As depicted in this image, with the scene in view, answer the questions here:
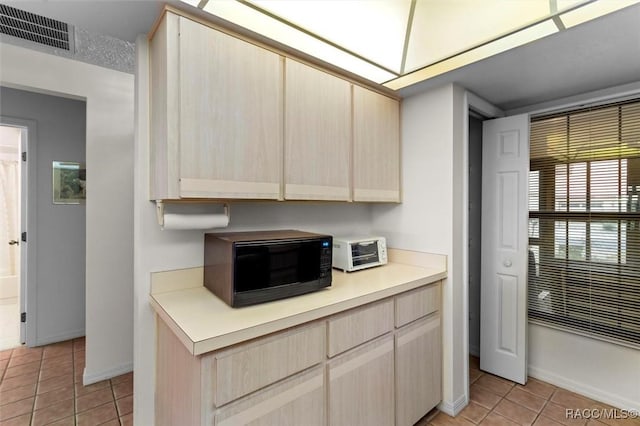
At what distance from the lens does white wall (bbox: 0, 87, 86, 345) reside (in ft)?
9.86

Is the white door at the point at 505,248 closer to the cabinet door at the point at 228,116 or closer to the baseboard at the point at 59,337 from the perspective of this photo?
the cabinet door at the point at 228,116

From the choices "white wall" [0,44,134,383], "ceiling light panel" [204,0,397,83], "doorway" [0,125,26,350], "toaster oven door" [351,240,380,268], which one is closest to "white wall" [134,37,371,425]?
"ceiling light panel" [204,0,397,83]

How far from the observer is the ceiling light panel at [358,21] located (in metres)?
1.50

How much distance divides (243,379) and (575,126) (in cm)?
280

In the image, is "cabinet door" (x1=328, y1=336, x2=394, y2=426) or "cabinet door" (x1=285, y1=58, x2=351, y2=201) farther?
"cabinet door" (x1=285, y1=58, x2=351, y2=201)

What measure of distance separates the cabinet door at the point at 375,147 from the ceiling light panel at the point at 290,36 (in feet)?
0.50

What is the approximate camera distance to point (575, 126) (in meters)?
2.30

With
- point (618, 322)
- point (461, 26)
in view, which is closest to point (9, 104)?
point (461, 26)

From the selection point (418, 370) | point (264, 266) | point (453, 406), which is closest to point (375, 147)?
point (264, 266)

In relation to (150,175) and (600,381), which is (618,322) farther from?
(150,175)

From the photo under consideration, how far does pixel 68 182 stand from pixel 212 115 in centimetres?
277

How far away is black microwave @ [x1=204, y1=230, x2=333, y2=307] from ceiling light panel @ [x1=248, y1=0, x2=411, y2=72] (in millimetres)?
1095

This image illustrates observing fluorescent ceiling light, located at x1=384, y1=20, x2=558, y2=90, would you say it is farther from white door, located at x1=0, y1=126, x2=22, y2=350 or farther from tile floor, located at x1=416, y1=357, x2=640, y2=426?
white door, located at x1=0, y1=126, x2=22, y2=350

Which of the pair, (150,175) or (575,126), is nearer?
(150,175)
